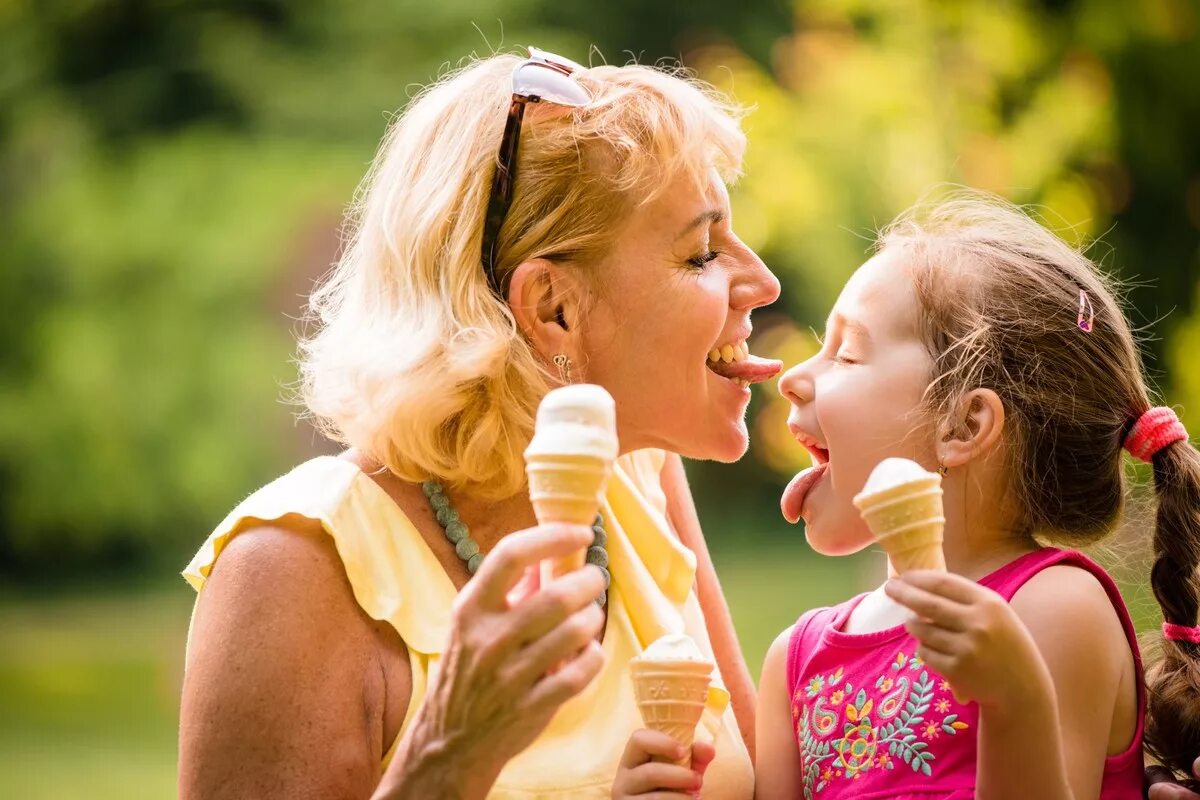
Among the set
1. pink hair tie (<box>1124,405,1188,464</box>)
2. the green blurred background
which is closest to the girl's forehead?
pink hair tie (<box>1124,405,1188,464</box>)

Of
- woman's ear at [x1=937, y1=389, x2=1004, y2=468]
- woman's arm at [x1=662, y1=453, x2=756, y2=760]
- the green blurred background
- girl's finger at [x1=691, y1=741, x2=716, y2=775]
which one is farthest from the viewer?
the green blurred background

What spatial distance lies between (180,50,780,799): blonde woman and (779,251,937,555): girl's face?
0.16 metres

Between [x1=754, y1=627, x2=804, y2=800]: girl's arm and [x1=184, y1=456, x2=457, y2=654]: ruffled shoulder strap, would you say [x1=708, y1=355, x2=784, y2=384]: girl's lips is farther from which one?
[x1=184, y1=456, x2=457, y2=654]: ruffled shoulder strap

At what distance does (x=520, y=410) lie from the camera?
2.32 m

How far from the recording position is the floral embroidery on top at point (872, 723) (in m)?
2.08

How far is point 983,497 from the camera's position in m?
2.22

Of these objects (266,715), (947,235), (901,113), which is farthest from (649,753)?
(901,113)

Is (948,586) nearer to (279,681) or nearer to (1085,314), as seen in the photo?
(1085,314)

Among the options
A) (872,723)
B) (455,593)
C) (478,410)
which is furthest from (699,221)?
(872,723)

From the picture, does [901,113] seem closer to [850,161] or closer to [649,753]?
[850,161]

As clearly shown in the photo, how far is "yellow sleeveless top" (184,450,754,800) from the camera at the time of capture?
212cm

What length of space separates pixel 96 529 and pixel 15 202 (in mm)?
2563

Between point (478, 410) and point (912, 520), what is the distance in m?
0.89

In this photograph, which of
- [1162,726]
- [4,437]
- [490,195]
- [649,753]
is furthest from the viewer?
[4,437]
